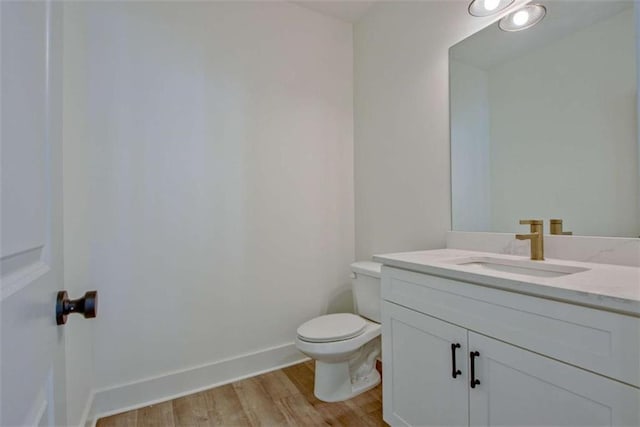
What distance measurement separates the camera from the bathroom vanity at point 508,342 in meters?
0.72

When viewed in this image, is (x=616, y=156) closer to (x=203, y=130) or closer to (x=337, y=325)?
(x=337, y=325)

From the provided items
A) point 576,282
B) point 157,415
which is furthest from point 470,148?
point 157,415

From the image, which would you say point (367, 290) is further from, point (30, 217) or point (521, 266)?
point (30, 217)

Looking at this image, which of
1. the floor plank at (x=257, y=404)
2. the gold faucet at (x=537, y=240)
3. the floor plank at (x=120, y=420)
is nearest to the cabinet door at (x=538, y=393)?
the gold faucet at (x=537, y=240)

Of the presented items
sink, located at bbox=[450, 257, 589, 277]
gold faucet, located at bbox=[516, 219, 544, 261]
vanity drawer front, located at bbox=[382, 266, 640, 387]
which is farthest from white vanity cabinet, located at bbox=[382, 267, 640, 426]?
gold faucet, located at bbox=[516, 219, 544, 261]

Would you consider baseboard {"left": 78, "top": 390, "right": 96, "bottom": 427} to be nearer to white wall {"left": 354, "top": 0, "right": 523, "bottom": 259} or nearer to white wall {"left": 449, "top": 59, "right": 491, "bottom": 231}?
white wall {"left": 354, "top": 0, "right": 523, "bottom": 259}

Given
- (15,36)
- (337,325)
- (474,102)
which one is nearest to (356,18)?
(474,102)

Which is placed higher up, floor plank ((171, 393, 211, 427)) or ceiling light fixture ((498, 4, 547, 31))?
ceiling light fixture ((498, 4, 547, 31))

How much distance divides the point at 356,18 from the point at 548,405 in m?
2.55

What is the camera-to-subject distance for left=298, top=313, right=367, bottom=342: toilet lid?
1618 millimetres

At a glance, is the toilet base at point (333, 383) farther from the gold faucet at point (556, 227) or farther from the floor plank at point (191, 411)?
the gold faucet at point (556, 227)

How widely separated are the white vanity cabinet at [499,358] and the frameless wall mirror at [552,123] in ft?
1.97

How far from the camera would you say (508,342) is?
919 mm

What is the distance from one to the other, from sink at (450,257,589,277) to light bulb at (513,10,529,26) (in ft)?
3.60
